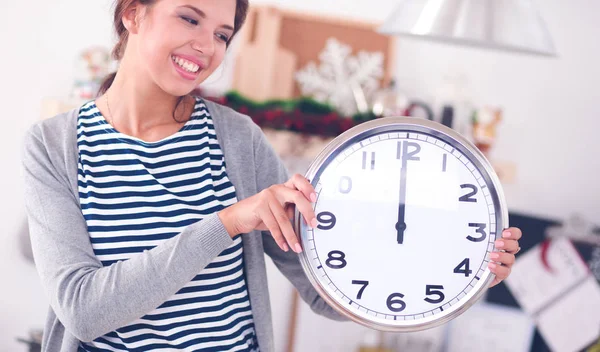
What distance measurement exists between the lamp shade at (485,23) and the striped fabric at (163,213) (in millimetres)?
434

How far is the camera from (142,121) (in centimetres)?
107

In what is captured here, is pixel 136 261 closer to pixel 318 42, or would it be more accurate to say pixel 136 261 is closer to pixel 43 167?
pixel 43 167

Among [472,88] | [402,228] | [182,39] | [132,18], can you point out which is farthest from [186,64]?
[472,88]

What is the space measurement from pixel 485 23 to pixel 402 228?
43 centimetres

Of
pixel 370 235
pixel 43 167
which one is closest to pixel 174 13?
pixel 43 167

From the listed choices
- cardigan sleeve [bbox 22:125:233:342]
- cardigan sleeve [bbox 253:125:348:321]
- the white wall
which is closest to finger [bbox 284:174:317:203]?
cardigan sleeve [bbox 22:125:233:342]

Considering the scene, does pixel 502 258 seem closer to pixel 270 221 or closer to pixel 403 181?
pixel 403 181

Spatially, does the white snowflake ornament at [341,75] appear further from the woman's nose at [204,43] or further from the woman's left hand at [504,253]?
the woman's left hand at [504,253]

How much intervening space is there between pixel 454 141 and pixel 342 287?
0.87ft

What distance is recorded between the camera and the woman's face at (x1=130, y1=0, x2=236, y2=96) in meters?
0.97

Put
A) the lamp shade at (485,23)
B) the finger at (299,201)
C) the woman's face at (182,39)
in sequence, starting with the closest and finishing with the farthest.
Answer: the finger at (299,201)
the woman's face at (182,39)
the lamp shade at (485,23)

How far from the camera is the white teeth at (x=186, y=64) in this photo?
39.0 inches

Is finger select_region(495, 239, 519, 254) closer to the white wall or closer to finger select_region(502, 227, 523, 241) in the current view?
finger select_region(502, 227, 523, 241)

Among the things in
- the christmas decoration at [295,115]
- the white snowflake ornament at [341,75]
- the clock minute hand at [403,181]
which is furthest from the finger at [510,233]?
the white snowflake ornament at [341,75]
